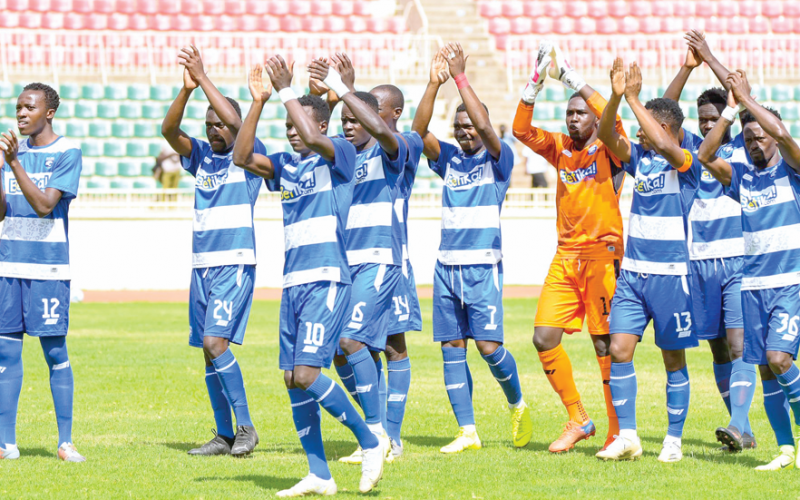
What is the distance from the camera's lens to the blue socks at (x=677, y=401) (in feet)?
24.6

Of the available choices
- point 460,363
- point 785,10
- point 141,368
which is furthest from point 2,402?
point 785,10

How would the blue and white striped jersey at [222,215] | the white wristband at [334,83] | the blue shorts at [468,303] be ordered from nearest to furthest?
the white wristband at [334,83] → the blue and white striped jersey at [222,215] → the blue shorts at [468,303]

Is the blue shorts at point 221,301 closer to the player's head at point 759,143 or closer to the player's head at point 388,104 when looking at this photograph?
the player's head at point 388,104

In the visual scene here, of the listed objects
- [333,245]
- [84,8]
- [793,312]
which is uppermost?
[84,8]

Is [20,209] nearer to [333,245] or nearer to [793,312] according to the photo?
[333,245]

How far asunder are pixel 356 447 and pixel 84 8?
71.1 ft

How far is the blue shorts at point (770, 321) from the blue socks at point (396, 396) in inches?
94.5

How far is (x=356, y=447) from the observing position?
8.08 m

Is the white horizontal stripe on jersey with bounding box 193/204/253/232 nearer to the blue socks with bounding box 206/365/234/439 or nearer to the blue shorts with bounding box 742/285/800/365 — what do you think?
the blue socks with bounding box 206/365/234/439

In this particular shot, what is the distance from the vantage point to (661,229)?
24.5ft

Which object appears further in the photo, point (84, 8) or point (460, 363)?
point (84, 8)

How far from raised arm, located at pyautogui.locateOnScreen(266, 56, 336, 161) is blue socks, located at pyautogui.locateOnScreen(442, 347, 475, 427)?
2385mm

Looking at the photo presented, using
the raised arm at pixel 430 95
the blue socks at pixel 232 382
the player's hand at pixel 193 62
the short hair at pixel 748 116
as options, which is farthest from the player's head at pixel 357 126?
the short hair at pixel 748 116

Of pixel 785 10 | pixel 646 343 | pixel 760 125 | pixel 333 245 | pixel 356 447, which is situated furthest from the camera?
pixel 785 10
